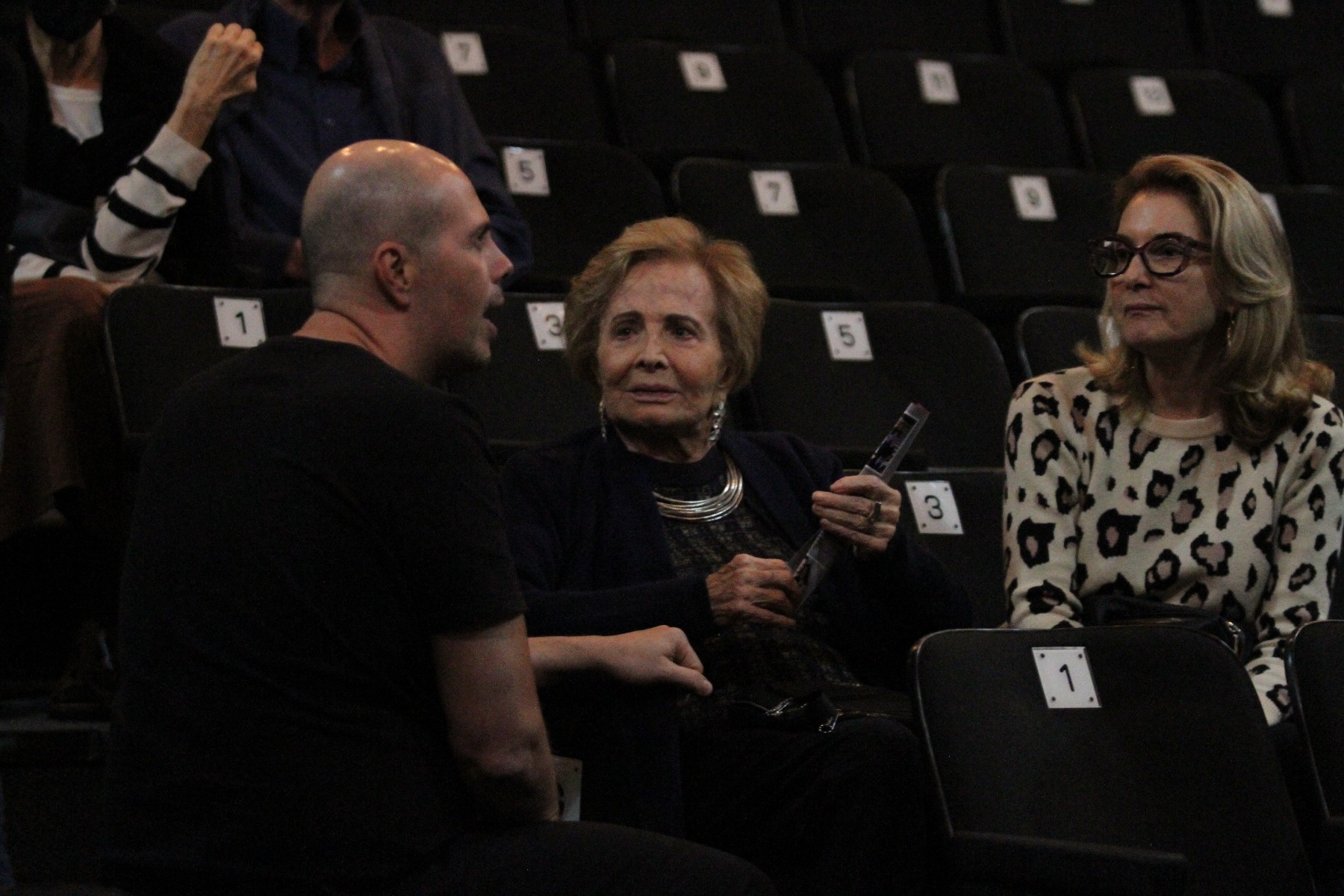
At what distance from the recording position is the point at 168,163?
2.79 meters

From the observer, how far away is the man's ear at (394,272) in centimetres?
167

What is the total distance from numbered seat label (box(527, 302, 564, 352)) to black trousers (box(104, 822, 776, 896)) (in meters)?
1.56

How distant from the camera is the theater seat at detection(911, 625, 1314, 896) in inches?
76.1

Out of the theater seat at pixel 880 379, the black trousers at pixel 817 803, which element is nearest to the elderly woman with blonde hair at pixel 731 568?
the black trousers at pixel 817 803

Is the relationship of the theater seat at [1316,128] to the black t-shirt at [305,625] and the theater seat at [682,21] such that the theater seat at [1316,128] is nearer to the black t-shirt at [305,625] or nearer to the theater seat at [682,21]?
the theater seat at [682,21]

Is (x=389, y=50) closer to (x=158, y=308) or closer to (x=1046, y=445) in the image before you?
(x=158, y=308)

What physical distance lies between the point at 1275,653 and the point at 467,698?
135cm

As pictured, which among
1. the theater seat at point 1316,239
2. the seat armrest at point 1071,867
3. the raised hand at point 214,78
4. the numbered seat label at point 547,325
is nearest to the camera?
the seat armrest at point 1071,867

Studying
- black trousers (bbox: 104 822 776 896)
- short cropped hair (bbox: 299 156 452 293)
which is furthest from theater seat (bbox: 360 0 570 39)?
black trousers (bbox: 104 822 776 896)

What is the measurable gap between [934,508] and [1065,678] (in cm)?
75

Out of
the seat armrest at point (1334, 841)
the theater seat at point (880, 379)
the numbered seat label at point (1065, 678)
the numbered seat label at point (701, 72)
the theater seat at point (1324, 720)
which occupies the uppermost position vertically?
the numbered seat label at point (701, 72)

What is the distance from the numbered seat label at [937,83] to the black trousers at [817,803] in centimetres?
253

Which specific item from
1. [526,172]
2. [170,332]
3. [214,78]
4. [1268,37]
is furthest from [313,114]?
[1268,37]

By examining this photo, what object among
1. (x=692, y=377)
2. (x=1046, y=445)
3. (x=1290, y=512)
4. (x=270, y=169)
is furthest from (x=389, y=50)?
(x=1290, y=512)
